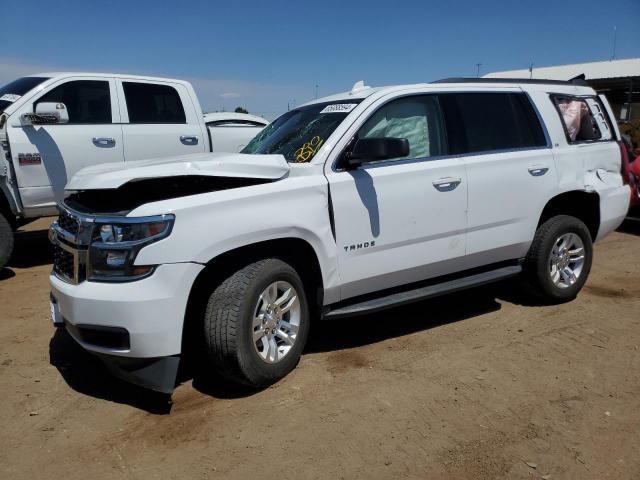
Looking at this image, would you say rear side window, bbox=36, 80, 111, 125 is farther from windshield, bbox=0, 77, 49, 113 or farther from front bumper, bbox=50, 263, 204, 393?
front bumper, bbox=50, 263, 204, 393

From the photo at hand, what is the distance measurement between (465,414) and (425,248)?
132 cm

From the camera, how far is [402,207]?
4.02 m

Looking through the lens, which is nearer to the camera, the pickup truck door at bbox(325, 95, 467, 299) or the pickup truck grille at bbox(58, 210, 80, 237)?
the pickup truck grille at bbox(58, 210, 80, 237)

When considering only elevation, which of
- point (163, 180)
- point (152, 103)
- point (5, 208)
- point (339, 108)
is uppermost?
point (152, 103)

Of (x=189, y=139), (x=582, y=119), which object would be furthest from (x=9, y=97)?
(x=582, y=119)

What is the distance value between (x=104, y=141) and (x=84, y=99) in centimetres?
57

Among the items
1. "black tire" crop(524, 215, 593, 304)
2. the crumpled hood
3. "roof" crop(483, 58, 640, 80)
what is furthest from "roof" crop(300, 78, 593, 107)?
"roof" crop(483, 58, 640, 80)

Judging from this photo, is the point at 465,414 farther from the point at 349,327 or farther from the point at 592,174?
the point at 592,174

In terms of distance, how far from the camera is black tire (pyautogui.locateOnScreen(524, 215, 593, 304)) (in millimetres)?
4914

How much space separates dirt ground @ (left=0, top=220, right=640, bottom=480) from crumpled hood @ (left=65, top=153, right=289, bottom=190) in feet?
4.44

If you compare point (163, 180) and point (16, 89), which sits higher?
point (16, 89)

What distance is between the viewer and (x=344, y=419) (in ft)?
10.7

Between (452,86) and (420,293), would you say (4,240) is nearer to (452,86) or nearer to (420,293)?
(420,293)

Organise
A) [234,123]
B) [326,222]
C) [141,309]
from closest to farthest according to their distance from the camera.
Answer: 1. [141,309]
2. [326,222]
3. [234,123]
